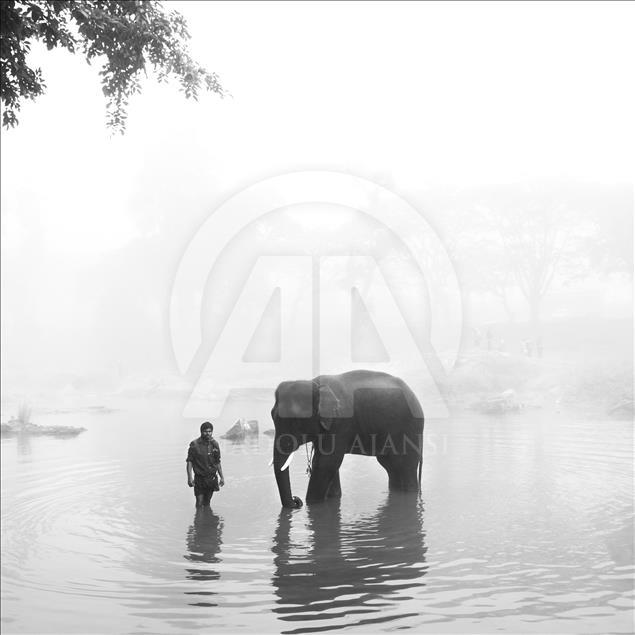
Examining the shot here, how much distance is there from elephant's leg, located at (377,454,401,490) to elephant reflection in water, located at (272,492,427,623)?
3.71 ft

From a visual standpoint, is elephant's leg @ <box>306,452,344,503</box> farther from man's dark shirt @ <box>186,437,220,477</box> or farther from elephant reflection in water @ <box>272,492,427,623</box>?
man's dark shirt @ <box>186,437,220,477</box>

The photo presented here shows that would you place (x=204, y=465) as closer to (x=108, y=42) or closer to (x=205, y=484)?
(x=205, y=484)

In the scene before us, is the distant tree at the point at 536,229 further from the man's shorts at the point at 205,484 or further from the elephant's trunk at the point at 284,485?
the man's shorts at the point at 205,484

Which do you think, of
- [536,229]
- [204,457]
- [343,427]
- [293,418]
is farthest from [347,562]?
[536,229]

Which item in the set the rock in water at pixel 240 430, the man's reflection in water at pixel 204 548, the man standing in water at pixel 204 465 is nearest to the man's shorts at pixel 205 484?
the man standing in water at pixel 204 465

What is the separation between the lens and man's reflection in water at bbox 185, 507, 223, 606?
9.52 m

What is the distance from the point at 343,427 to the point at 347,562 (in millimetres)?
4092

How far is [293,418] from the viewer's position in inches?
537

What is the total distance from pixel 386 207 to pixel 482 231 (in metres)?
7.73

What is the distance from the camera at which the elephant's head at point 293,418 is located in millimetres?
13594

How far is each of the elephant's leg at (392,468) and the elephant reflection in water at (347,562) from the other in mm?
1131

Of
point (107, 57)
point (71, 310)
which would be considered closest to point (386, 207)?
point (107, 57)

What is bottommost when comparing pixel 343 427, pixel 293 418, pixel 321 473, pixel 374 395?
pixel 321 473

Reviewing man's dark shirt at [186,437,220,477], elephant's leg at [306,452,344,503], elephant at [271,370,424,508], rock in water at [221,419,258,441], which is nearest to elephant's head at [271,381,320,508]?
elephant at [271,370,424,508]
